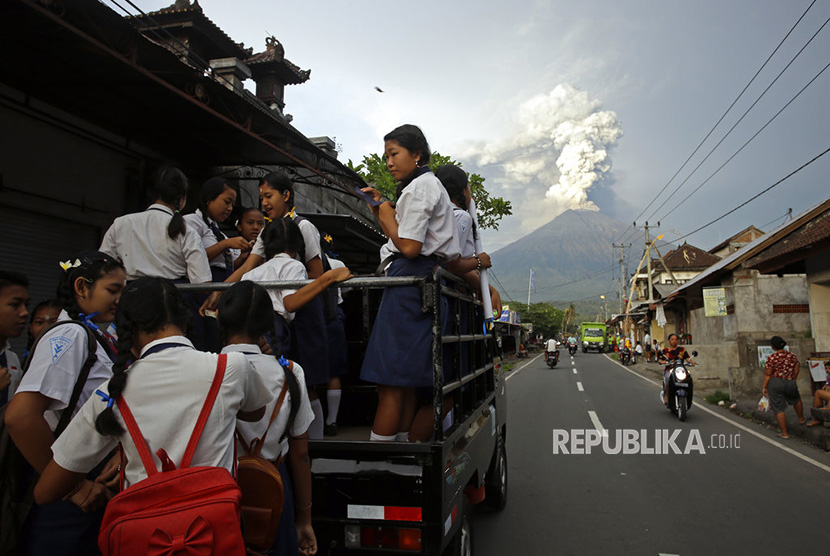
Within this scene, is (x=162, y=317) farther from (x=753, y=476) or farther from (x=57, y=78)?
(x=753, y=476)

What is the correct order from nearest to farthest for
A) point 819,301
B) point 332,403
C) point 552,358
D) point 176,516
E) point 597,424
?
point 176,516, point 332,403, point 597,424, point 819,301, point 552,358

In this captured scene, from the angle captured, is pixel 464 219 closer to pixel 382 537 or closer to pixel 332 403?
pixel 332 403

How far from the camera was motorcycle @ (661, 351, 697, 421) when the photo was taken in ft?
32.3

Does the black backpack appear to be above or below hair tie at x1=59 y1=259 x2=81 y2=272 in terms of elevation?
below

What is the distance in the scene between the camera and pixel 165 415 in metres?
1.56

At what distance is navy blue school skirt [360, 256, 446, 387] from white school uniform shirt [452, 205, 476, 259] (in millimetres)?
702

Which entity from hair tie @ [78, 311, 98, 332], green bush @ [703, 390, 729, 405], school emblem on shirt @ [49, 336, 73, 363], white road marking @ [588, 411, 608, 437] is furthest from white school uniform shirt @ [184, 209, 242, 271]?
green bush @ [703, 390, 729, 405]

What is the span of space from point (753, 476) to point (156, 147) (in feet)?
27.8

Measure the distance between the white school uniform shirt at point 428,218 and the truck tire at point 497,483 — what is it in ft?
8.01

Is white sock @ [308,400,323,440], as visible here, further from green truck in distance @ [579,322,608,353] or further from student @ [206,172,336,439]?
green truck in distance @ [579,322,608,353]

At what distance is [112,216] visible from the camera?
694 cm

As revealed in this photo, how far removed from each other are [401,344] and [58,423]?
1.29 m

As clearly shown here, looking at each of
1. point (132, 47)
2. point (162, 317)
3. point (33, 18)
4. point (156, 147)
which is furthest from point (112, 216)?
point (162, 317)

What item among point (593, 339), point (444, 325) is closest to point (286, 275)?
point (444, 325)
